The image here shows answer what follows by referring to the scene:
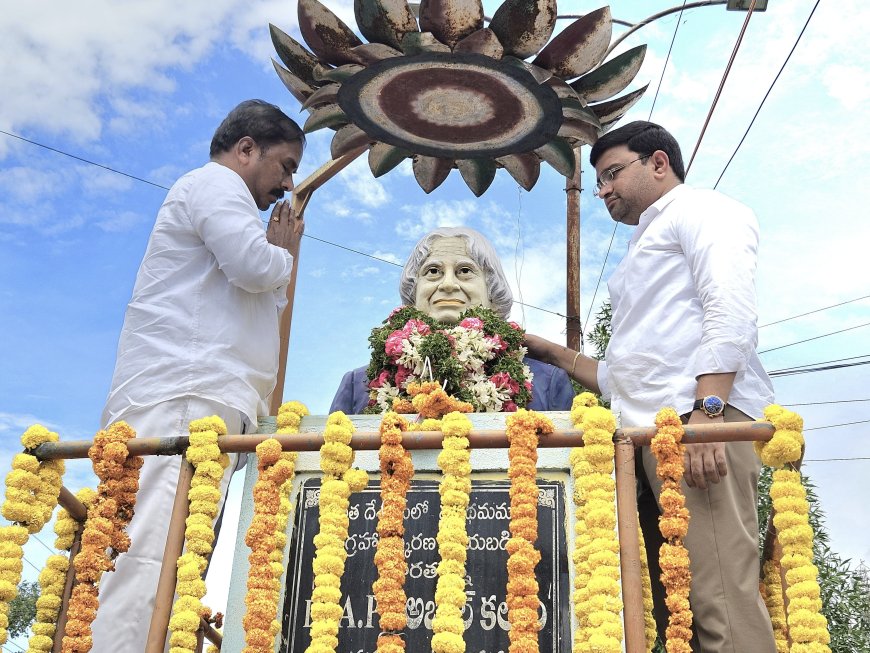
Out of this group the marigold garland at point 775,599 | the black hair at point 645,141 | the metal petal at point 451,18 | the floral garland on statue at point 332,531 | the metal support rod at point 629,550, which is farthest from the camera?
the metal petal at point 451,18

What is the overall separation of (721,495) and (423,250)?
A: 8.60 feet

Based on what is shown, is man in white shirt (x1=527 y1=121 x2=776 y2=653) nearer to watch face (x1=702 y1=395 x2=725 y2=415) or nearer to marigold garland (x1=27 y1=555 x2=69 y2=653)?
watch face (x1=702 y1=395 x2=725 y2=415)

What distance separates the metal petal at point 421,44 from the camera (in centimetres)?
454

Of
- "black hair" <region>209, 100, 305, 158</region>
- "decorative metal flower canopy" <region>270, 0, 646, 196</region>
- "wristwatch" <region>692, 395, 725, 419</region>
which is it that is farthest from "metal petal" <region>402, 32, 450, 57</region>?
"wristwatch" <region>692, 395, 725, 419</region>

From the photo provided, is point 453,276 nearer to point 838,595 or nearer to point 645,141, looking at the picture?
point 645,141

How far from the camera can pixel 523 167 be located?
5801 mm

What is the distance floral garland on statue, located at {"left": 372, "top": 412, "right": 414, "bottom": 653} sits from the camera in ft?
9.39

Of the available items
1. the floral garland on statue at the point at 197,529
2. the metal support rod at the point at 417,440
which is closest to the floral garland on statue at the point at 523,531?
the metal support rod at the point at 417,440

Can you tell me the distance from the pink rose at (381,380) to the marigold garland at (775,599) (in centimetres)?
203

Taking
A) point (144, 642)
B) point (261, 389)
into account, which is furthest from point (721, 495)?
point (144, 642)

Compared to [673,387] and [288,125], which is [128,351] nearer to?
[288,125]

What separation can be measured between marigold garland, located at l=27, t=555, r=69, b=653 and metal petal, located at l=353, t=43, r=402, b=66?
2891 millimetres

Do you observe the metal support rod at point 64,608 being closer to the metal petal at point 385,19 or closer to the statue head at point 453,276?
the statue head at point 453,276

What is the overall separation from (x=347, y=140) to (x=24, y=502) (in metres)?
3.14
